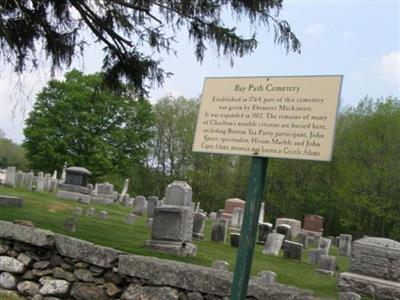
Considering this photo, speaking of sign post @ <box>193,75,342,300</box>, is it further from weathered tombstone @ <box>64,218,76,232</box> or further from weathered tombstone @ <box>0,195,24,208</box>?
weathered tombstone @ <box>0,195,24,208</box>

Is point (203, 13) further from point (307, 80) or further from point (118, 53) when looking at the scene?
point (307, 80)

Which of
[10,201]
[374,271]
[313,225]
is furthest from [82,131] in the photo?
[374,271]

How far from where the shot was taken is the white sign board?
355 centimetres

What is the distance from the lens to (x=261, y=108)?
12.6 ft

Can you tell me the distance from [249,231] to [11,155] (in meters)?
75.0

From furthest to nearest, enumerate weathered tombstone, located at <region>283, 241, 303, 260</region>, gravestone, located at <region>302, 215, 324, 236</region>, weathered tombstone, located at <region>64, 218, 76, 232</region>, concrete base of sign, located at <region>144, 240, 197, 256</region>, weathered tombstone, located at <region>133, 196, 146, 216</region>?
1. gravestone, located at <region>302, 215, 324, 236</region>
2. weathered tombstone, located at <region>133, 196, 146, 216</region>
3. weathered tombstone, located at <region>283, 241, 303, 260</region>
4. concrete base of sign, located at <region>144, 240, 197, 256</region>
5. weathered tombstone, located at <region>64, 218, 76, 232</region>

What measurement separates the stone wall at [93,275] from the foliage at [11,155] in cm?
6152

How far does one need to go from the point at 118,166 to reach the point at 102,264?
3987cm

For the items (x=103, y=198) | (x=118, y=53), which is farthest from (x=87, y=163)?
(x=118, y=53)

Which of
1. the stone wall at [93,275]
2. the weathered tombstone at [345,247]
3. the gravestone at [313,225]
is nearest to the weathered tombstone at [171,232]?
the stone wall at [93,275]

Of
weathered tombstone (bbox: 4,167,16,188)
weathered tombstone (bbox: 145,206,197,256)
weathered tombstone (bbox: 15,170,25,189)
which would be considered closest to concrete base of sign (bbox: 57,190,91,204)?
weathered tombstone (bbox: 4,167,16,188)

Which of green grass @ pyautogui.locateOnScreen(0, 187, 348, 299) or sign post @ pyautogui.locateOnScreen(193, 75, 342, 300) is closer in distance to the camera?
sign post @ pyautogui.locateOnScreen(193, 75, 342, 300)

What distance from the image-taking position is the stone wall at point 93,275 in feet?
16.6

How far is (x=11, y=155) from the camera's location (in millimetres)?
74125
